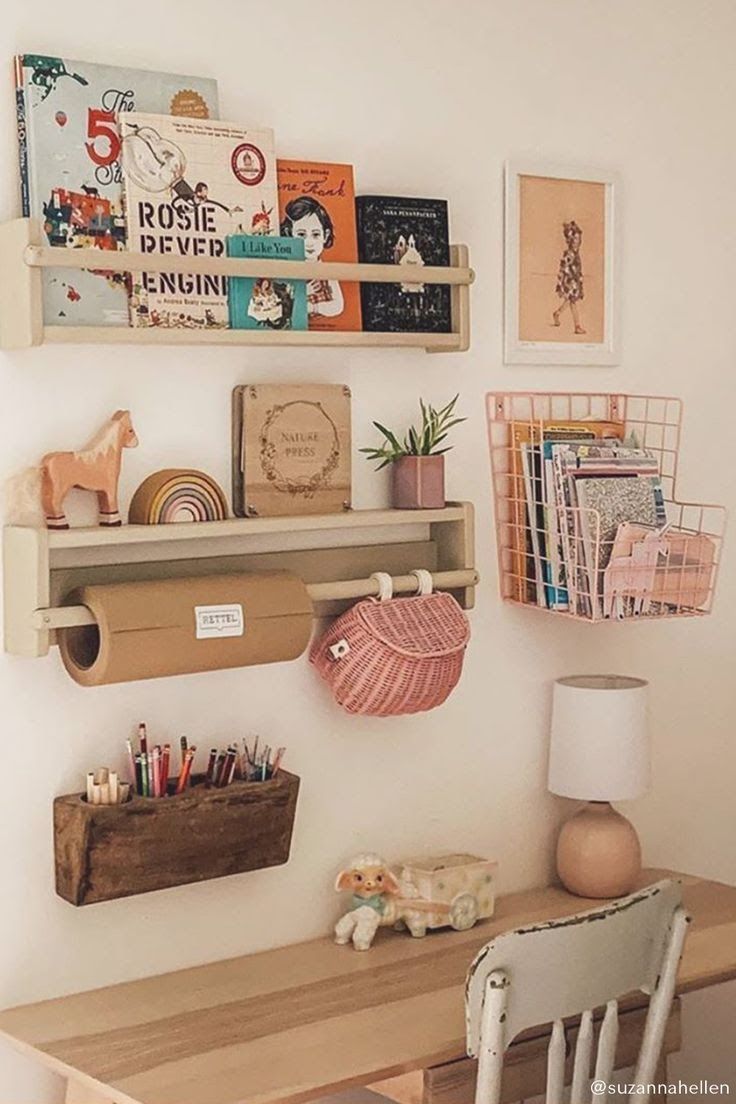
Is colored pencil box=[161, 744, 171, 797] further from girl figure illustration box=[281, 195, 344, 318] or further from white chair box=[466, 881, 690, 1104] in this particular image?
girl figure illustration box=[281, 195, 344, 318]

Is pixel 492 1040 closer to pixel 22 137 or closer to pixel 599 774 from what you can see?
pixel 599 774

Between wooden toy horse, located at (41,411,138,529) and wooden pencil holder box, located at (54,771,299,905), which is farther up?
wooden toy horse, located at (41,411,138,529)

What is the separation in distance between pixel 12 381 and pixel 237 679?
0.57 metres

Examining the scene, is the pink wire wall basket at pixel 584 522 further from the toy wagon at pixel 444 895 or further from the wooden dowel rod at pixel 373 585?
the toy wagon at pixel 444 895

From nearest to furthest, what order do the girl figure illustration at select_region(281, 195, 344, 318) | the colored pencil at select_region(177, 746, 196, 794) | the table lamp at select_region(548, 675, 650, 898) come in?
the colored pencil at select_region(177, 746, 196, 794), the girl figure illustration at select_region(281, 195, 344, 318), the table lamp at select_region(548, 675, 650, 898)

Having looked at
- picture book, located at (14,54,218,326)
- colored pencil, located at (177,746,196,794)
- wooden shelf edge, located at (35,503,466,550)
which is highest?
picture book, located at (14,54,218,326)

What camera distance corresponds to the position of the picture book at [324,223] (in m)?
2.43

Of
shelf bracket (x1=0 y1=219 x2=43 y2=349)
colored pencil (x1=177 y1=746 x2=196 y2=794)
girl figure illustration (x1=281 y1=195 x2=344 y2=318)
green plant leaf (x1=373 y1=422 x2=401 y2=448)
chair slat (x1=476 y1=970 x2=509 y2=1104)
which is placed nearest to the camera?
chair slat (x1=476 y1=970 x2=509 y2=1104)

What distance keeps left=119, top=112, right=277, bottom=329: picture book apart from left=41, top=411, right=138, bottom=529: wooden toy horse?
6.1 inches

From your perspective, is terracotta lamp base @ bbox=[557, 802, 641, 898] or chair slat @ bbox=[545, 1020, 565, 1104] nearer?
chair slat @ bbox=[545, 1020, 565, 1104]

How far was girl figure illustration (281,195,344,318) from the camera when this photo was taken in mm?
2432

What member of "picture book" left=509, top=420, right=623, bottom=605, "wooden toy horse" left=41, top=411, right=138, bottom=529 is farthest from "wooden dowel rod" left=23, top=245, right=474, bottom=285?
"picture book" left=509, top=420, right=623, bottom=605

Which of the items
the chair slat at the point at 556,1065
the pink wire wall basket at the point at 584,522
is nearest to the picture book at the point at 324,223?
the pink wire wall basket at the point at 584,522

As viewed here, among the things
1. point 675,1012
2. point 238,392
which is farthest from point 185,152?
point 675,1012
